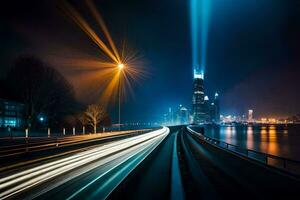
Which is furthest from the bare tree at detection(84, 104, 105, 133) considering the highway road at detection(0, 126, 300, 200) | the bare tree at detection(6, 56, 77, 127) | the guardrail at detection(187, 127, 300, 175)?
the highway road at detection(0, 126, 300, 200)

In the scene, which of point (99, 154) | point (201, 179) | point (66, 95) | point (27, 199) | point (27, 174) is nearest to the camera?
point (27, 199)

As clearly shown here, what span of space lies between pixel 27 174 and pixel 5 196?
3156 millimetres

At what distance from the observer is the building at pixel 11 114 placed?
65.2 metres

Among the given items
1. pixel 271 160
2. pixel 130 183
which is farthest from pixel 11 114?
pixel 130 183

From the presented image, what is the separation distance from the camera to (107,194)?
1116cm

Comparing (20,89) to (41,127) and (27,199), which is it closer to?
(41,127)

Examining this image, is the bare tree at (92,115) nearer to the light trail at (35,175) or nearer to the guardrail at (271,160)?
the guardrail at (271,160)

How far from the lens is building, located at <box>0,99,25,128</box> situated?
2569 inches

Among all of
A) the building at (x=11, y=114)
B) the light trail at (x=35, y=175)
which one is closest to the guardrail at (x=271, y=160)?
the light trail at (x=35, y=175)

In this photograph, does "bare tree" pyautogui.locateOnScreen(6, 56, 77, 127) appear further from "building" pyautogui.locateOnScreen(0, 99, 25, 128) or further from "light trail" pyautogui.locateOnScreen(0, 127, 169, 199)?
"light trail" pyautogui.locateOnScreen(0, 127, 169, 199)

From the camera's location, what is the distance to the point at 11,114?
68.5 metres

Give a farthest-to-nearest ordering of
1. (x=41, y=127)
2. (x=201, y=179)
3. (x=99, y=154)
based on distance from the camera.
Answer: (x=41, y=127) < (x=99, y=154) < (x=201, y=179)

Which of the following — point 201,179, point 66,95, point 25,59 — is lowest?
point 201,179

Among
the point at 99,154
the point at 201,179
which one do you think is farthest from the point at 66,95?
the point at 201,179
